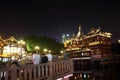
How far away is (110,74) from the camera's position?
35.8 meters

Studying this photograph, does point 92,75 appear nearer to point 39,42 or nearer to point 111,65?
point 111,65

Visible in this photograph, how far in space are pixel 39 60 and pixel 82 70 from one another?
24.3m

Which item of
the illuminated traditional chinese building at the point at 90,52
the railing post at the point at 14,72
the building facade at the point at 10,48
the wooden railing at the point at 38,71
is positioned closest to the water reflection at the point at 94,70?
the illuminated traditional chinese building at the point at 90,52

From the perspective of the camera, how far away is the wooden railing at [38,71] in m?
9.55

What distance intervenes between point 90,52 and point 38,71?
3472cm

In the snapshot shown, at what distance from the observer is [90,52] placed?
151ft

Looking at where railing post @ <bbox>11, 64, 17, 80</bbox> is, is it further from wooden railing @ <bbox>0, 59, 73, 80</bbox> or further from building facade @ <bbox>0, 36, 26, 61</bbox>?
building facade @ <bbox>0, 36, 26, 61</bbox>

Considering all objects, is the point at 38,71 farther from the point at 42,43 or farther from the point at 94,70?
the point at 42,43

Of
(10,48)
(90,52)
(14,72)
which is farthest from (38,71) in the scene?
(90,52)

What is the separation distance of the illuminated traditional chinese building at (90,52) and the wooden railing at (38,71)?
17.4 m

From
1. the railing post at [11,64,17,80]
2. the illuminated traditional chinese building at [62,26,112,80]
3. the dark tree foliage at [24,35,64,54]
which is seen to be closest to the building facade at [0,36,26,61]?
the illuminated traditional chinese building at [62,26,112,80]

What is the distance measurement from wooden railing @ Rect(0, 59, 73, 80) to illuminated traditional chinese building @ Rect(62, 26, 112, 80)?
17.4 m

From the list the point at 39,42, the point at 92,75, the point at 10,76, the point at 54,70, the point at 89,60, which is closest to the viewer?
Answer: the point at 10,76

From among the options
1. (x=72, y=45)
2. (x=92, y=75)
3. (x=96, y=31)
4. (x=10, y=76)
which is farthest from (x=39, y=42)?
(x=10, y=76)
